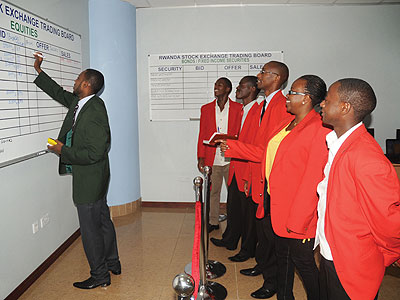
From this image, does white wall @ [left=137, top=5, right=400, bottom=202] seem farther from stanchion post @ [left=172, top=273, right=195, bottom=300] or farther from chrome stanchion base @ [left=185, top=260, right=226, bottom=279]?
stanchion post @ [left=172, top=273, right=195, bottom=300]

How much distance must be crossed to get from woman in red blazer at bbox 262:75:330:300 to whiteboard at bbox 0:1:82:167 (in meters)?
2.06

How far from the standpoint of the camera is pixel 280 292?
2.38 m

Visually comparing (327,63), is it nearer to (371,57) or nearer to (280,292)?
(371,57)

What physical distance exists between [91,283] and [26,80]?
6.08ft

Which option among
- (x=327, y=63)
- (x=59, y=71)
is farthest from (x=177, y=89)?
(x=327, y=63)

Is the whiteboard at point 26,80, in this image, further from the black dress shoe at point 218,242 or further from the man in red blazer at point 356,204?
the man in red blazer at point 356,204

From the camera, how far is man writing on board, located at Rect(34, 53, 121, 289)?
273 centimetres

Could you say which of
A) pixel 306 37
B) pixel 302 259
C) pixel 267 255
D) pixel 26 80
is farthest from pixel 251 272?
pixel 306 37

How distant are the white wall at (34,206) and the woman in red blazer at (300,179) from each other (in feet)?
6.77

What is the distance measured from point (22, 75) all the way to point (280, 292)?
2697mm

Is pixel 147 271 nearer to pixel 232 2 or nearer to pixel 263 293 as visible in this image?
pixel 263 293

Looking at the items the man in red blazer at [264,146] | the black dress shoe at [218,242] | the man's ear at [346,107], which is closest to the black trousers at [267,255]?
the man in red blazer at [264,146]

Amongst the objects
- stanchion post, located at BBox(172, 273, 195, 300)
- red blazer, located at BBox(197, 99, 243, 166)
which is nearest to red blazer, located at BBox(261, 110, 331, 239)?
stanchion post, located at BBox(172, 273, 195, 300)

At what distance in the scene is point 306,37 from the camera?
480cm
